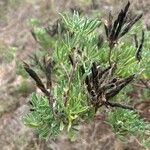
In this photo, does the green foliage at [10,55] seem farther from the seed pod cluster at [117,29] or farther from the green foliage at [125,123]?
the seed pod cluster at [117,29]

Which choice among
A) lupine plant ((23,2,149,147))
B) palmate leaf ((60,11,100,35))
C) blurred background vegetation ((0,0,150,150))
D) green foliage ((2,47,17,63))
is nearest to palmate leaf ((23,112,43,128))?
lupine plant ((23,2,149,147))

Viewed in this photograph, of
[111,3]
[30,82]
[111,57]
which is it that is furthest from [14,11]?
[111,57]

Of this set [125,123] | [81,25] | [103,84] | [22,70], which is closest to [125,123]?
[125,123]

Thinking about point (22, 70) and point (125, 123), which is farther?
point (22, 70)

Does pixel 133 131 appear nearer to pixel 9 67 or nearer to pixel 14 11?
pixel 9 67

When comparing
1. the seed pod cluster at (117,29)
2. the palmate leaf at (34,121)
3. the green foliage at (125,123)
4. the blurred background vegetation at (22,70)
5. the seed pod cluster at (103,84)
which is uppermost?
the seed pod cluster at (117,29)

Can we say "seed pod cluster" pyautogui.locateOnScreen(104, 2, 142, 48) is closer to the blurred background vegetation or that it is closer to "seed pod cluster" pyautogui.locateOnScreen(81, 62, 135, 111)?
"seed pod cluster" pyautogui.locateOnScreen(81, 62, 135, 111)

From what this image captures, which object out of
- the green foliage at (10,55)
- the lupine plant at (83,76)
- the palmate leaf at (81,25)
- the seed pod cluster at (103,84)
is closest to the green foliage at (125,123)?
the lupine plant at (83,76)

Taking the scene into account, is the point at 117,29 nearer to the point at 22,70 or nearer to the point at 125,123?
the point at 125,123
